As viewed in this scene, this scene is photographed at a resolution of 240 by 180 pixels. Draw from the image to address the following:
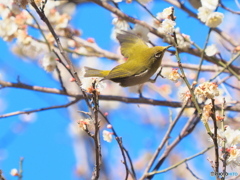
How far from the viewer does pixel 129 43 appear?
2.10 m

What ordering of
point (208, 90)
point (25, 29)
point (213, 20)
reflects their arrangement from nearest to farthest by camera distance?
point (208, 90)
point (213, 20)
point (25, 29)

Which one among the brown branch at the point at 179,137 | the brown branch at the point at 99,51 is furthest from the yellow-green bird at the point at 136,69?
the brown branch at the point at 99,51

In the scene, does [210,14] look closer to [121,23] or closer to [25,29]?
[121,23]

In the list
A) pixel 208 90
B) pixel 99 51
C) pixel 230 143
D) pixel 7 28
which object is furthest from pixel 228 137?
pixel 7 28

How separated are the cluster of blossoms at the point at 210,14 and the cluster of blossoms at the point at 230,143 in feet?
2.80

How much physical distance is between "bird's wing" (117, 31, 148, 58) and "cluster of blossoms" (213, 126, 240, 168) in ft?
2.58

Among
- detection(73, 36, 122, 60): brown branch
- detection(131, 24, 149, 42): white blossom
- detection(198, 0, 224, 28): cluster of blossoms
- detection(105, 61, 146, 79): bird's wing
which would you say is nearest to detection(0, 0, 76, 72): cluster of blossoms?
detection(73, 36, 122, 60): brown branch

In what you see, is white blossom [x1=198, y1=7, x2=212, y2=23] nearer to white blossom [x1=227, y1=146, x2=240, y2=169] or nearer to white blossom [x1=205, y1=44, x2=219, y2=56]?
white blossom [x1=205, y1=44, x2=219, y2=56]

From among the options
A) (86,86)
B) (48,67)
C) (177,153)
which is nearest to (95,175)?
(86,86)

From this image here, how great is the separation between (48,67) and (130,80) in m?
0.88

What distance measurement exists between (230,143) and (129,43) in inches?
36.3

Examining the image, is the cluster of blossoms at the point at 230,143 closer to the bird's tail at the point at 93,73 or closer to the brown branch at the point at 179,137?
the bird's tail at the point at 93,73

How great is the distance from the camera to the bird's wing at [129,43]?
2.03 meters

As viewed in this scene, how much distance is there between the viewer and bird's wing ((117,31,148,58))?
79.7 inches
